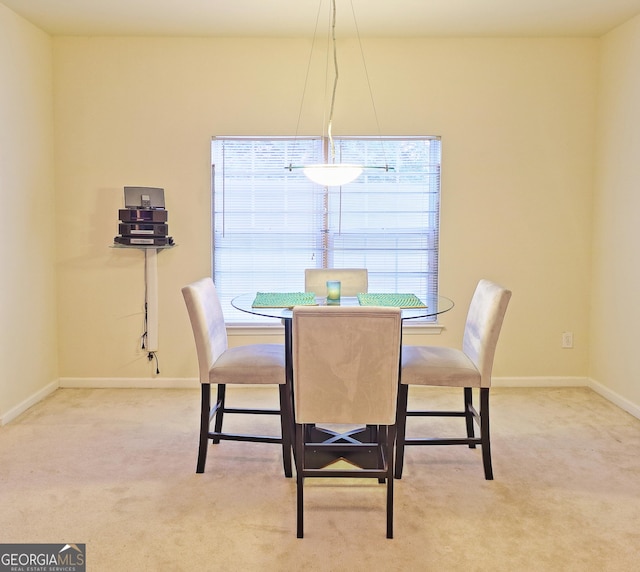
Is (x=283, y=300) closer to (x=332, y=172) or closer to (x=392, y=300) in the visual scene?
(x=392, y=300)

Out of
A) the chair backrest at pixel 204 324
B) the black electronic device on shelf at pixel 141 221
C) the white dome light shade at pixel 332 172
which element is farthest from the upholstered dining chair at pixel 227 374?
the black electronic device on shelf at pixel 141 221

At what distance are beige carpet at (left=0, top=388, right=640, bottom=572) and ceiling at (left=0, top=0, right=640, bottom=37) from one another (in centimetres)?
244

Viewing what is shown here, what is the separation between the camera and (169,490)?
276 cm

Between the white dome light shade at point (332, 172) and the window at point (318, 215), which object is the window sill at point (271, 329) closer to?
the window at point (318, 215)

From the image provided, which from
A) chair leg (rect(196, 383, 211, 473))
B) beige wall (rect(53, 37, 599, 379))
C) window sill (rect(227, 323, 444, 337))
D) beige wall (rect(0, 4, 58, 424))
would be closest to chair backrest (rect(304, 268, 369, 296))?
window sill (rect(227, 323, 444, 337))

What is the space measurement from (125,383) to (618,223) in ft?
11.5

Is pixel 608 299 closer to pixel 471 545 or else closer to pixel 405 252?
pixel 405 252

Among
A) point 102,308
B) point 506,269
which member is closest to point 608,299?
point 506,269

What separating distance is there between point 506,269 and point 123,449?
2.77m

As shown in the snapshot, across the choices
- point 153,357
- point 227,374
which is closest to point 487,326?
point 227,374

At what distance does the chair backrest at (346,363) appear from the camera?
234cm

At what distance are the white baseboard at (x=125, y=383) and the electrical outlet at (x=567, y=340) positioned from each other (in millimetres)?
2626

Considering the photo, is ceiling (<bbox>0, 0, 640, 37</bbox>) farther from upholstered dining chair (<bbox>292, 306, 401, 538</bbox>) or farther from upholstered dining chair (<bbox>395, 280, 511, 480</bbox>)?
→ upholstered dining chair (<bbox>292, 306, 401, 538</bbox>)

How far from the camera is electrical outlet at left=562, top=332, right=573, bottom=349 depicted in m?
4.44
